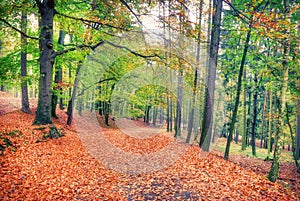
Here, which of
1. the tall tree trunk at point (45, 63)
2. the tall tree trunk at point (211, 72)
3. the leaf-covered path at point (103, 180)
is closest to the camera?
the leaf-covered path at point (103, 180)

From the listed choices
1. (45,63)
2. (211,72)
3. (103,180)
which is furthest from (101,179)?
(211,72)

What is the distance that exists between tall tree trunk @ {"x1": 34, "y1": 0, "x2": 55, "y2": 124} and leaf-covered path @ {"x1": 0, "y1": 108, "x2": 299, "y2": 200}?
5.49 ft

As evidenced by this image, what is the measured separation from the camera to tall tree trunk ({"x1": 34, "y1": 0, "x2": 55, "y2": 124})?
371 inches

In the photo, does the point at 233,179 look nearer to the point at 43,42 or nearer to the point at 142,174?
the point at 142,174

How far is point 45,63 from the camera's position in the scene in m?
9.79

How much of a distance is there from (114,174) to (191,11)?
7.34 metres

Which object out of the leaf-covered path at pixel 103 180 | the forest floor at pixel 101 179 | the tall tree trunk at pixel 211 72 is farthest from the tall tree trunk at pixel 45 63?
the tall tree trunk at pixel 211 72

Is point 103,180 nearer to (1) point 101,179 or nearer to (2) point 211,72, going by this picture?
(1) point 101,179

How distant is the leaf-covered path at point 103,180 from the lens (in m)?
5.43

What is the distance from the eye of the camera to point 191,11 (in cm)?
797

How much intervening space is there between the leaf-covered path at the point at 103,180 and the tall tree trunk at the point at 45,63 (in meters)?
1.67

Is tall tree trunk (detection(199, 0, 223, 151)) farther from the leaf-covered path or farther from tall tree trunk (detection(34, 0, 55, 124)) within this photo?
tall tree trunk (detection(34, 0, 55, 124))

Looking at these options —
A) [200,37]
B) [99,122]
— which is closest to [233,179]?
[200,37]

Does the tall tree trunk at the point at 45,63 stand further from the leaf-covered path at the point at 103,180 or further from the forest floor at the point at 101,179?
the leaf-covered path at the point at 103,180
